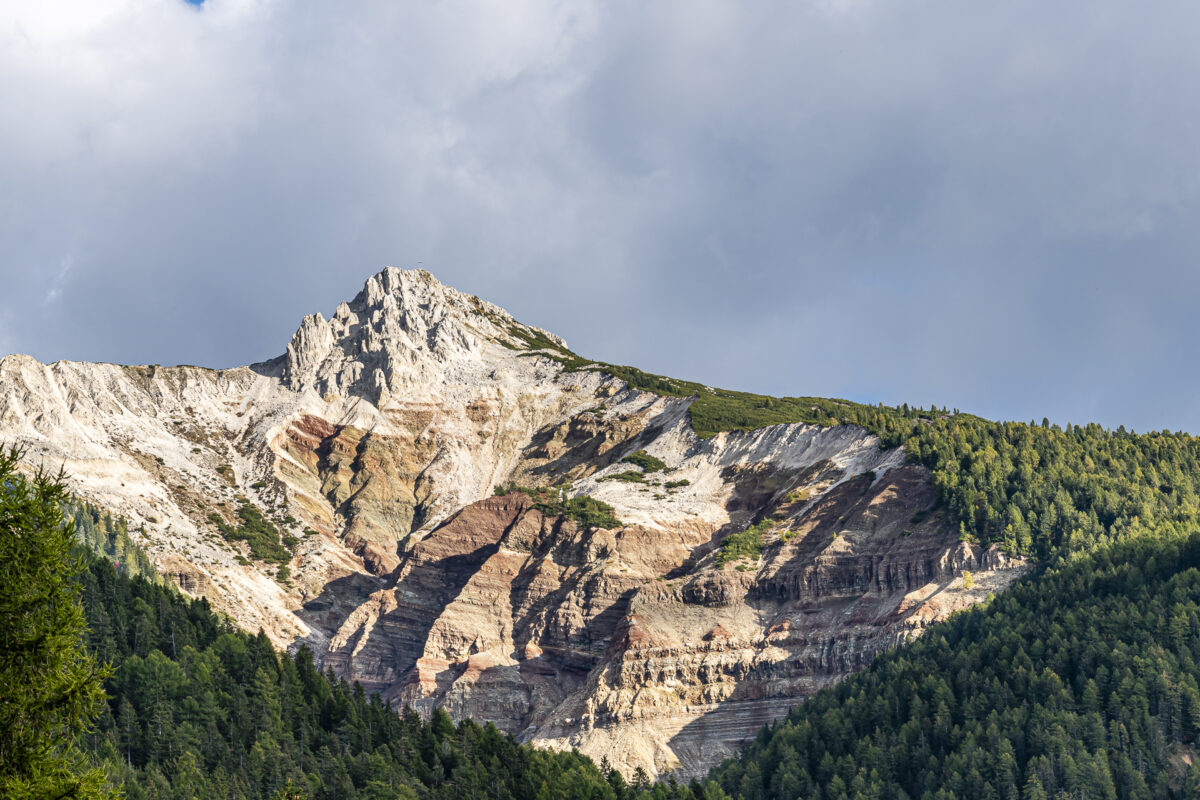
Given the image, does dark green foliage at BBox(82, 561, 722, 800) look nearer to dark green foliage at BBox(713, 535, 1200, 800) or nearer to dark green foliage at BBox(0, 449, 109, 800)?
dark green foliage at BBox(713, 535, 1200, 800)

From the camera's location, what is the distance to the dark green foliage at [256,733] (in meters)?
108

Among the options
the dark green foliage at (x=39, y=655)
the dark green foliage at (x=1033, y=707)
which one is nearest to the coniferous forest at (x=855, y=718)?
the dark green foliage at (x=1033, y=707)

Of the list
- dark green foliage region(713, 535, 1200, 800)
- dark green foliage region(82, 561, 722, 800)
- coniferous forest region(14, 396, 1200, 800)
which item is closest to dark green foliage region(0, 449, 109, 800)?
dark green foliage region(82, 561, 722, 800)

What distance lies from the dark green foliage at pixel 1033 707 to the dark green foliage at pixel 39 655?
12205 cm

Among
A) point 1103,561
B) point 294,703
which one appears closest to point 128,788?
point 294,703

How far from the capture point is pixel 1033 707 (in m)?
145

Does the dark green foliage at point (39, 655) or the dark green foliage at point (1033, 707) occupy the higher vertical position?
the dark green foliage at point (1033, 707)

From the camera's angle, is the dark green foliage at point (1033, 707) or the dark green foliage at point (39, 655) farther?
the dark green foliage at point (1033, 707)

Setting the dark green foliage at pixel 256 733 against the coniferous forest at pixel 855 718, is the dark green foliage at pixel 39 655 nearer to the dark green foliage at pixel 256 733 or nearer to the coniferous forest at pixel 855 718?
the dark green foliage at pixel 256 733

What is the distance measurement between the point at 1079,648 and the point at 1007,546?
42683 millimetres

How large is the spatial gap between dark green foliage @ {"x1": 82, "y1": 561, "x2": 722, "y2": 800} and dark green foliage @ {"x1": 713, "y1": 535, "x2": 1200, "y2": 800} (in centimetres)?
2021

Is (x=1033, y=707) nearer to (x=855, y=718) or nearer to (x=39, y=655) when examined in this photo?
(x=855, y=718)

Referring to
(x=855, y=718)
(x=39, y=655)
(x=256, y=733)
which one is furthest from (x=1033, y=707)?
(x=39, y=655)

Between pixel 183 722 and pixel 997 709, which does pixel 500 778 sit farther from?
pixel 997 709
